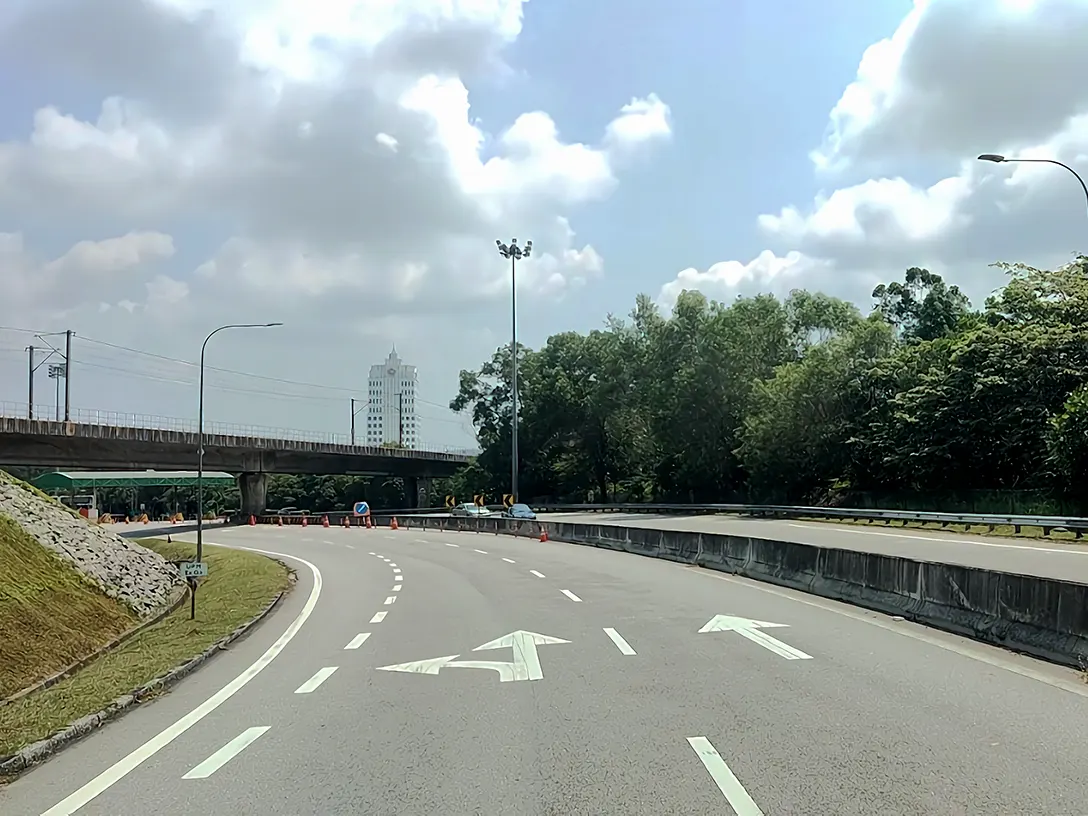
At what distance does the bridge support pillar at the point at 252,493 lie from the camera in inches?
3155

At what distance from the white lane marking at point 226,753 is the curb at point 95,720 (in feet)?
4.45

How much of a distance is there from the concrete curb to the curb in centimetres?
141

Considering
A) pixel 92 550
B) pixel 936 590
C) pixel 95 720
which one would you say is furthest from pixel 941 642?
pixel 92 550

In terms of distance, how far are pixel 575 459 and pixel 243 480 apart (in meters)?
30.6

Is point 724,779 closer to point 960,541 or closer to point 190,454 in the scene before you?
point 960,541

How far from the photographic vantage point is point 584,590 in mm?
19734

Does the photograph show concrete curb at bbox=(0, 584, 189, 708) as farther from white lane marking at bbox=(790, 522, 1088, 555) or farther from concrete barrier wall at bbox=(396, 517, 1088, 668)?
white lane marking at bbox=(790, 522, 1088, 555)

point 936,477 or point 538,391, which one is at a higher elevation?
point 538,391

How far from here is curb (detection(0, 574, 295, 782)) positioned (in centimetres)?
736

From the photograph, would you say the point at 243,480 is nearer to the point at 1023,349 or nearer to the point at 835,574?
the point at 1023,349

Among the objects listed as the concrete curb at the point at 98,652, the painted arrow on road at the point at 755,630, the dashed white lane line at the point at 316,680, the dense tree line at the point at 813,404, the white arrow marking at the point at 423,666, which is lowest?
the concrete curb at the point at 98,652

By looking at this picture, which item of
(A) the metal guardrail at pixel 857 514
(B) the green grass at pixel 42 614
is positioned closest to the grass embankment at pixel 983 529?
(A) the metal guardrail at pixel 857 514

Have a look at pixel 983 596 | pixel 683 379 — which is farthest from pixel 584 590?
pixel 683 379

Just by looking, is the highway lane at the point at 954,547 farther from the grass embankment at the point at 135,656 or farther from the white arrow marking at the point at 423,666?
the grass embankment at the point at 135,656
